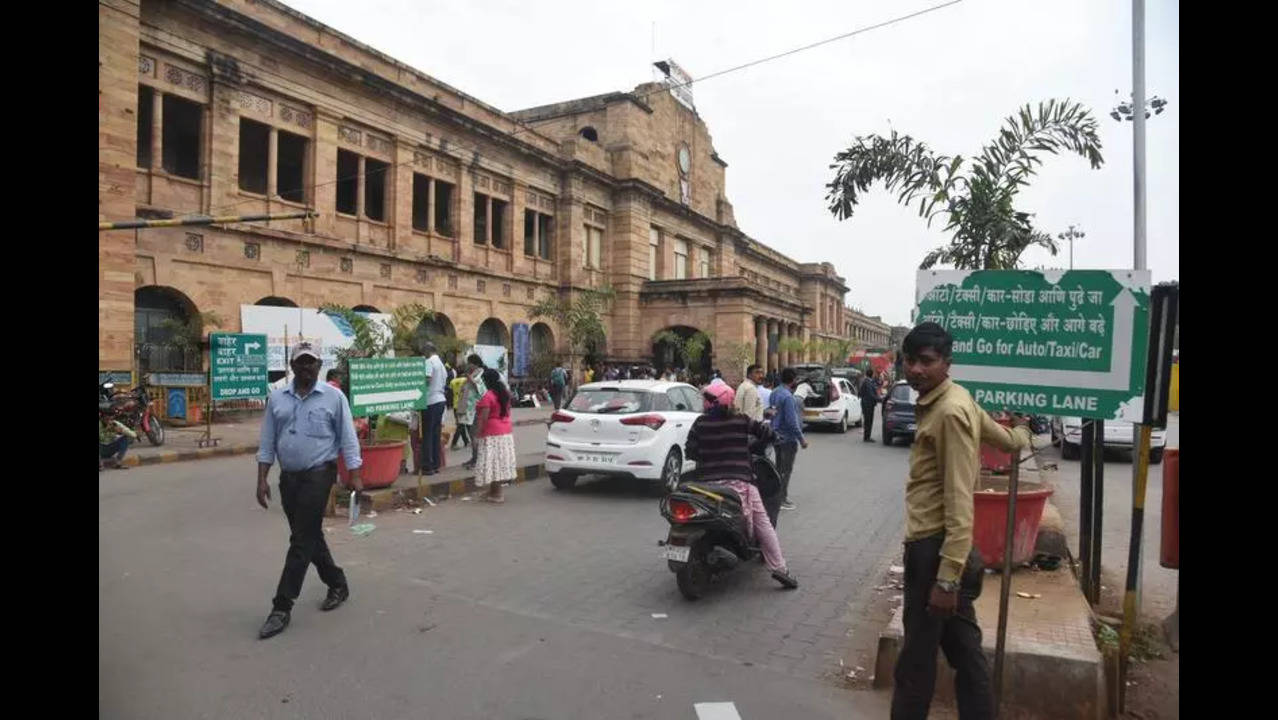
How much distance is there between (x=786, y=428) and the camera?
9.06 meters

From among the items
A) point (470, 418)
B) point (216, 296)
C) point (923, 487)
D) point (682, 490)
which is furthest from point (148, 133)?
point (923, 487)

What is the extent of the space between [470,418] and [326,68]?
15.1 metres

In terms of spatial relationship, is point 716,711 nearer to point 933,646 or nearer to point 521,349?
point 933,646

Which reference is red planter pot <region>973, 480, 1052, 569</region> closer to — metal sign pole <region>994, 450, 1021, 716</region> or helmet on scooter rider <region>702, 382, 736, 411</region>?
metal sign pole <region>994, 450, 1021, 716</region>

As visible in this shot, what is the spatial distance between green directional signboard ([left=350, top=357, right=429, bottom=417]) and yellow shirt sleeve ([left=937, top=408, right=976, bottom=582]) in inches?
303

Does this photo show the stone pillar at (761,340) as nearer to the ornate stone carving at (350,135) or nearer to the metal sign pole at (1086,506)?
the ornate stone carving at (350,135)

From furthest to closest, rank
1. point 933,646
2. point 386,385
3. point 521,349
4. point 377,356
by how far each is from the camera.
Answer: point 521,349 → point 377,356 → point 386,385 → point 933,646

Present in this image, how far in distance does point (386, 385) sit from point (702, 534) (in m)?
5.60

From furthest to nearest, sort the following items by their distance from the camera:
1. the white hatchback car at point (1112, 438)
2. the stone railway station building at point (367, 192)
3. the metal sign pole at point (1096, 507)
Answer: the stone railway station building at point (367, 192) < the white hatchback car at point (1112, 438) < the metal sign pole at point (1096, 507)

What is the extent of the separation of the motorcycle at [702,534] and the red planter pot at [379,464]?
5009 mm

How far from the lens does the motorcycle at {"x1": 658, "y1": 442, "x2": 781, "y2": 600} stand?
5.57 meters

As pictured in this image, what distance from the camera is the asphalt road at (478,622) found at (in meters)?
3.92

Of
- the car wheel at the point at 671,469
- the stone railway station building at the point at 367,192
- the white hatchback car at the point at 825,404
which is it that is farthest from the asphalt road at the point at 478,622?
the white hatchback car at the point at 825,404

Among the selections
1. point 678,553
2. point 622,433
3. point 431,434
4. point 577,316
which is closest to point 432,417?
point 431,434
